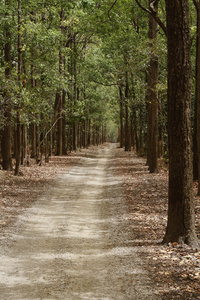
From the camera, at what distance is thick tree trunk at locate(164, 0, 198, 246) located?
6.69m

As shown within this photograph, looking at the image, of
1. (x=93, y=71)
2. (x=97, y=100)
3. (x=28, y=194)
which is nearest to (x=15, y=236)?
(x=28, y=194)

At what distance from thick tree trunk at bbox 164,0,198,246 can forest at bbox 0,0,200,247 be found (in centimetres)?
2

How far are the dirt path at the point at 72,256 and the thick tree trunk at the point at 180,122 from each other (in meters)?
1.21

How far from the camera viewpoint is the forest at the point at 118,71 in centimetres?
681

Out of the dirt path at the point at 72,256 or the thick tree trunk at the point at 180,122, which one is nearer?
the dirt path at the point at 72,256

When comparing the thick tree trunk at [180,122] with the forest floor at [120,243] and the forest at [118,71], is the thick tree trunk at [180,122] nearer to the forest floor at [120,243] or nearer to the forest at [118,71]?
the forest at [118,71]

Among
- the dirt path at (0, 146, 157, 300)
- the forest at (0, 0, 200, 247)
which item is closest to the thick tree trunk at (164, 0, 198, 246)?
the forest at (0, 0, 200, 247)

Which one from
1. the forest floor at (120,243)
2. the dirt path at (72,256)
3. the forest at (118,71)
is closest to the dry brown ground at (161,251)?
the forest floor at (120,243)

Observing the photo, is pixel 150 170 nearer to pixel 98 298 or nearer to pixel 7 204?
pixel 7 204

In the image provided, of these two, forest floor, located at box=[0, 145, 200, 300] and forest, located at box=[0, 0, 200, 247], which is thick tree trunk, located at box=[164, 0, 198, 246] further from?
forest floor, located at box=[0, 145, 200, 300]

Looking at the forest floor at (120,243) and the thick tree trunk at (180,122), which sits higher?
the thick tree trunk at (180,122)

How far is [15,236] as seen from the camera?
26.5 ft

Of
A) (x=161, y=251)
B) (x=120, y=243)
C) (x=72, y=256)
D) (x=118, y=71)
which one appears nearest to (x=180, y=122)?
(x=161, y=251)

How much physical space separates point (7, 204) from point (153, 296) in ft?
24.9
